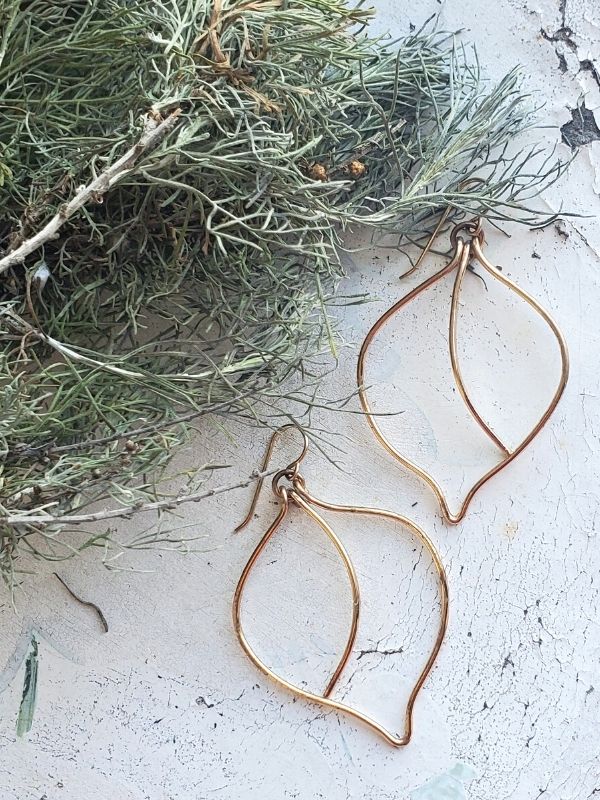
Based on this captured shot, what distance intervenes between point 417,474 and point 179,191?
0.35m

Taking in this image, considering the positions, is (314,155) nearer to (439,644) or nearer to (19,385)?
(19,385)

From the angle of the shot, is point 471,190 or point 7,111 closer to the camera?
point 7,111

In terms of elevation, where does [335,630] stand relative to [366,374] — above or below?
below

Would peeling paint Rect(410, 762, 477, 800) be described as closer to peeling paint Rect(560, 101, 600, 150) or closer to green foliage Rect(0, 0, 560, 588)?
green foliage Rect(0, 0, 560, 588)

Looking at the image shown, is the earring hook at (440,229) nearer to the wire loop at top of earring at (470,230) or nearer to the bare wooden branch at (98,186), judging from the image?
the wire loop at top of earring at (470,230)

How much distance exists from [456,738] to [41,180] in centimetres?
60

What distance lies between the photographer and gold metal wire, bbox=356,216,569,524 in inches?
32.4

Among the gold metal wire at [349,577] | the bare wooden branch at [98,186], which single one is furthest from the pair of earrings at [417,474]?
the bare wooden branch at [98,186]

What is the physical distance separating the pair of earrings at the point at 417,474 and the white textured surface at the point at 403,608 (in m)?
0.01

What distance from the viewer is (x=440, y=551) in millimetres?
827

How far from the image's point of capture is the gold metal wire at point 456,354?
82 centimetres

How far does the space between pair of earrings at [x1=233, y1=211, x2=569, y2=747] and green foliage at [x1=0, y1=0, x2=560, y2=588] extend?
0.20 ft

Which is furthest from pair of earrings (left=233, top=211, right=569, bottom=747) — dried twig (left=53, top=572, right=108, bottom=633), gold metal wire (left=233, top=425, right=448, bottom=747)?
dried twig (left=53, top=572, right=108, bottom=633)

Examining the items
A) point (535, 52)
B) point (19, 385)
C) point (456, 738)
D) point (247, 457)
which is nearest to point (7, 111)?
Result: point (19, 385)
